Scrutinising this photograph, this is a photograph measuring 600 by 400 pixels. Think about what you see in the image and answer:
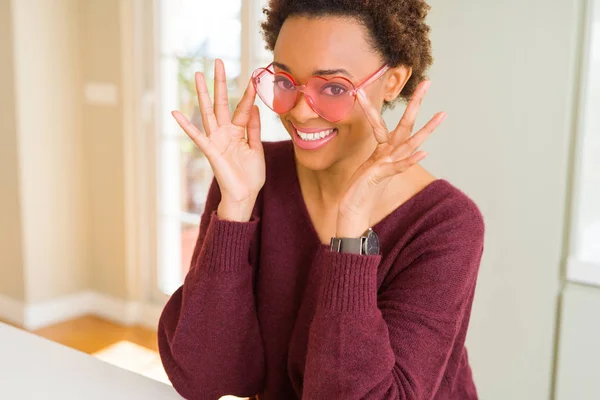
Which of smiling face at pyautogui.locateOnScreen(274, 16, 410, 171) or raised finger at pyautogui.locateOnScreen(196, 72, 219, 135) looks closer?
smiling face at pyautogui.locateOnScreen(274, 16, 410, 171)

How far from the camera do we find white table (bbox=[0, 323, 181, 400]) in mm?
1141

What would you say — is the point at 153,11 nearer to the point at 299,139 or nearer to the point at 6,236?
the point at 6,236

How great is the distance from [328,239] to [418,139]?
370 millimetres

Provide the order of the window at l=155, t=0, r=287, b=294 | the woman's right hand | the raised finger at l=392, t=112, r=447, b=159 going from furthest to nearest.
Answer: the window at l=155, t=0, r=287, b=294, the woman's right hand, the raised finger at l=392, t=112, r=447, b=159

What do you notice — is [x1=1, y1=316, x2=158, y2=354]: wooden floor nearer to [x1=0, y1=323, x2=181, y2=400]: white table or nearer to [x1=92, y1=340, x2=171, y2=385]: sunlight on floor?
[x1=92, y1=340, x2=171, y2=385]: sunlight on floor

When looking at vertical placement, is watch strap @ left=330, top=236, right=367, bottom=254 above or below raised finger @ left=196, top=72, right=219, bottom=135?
below

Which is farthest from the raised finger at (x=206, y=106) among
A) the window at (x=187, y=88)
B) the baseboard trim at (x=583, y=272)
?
the window at (x=187, y=88)

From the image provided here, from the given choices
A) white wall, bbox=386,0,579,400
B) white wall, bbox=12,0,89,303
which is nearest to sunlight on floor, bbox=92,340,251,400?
white wall, bbox=12,0,89,303

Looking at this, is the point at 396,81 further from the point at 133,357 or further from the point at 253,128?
the point at 133,357

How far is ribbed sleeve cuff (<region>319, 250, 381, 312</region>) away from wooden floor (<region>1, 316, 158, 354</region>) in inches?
98.3

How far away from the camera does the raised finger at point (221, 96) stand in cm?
135

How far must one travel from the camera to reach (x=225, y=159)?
1.38 m

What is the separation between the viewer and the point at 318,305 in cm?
120

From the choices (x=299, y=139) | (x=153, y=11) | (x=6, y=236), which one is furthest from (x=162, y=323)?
(x=6, y=236)
